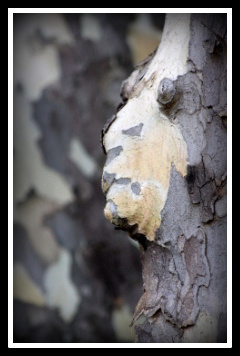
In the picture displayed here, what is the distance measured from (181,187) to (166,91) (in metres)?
0.12

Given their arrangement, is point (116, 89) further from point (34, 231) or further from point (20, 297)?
point (20, 297)

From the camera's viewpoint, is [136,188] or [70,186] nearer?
[136,188]

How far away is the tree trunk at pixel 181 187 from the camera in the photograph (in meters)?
0.65

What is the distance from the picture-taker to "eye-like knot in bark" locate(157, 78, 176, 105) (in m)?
0.67

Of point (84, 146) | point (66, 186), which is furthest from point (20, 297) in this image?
point (84, 146)

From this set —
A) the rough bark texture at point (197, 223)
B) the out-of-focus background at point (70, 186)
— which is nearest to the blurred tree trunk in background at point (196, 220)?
the rough bark texture at point (197, 223)

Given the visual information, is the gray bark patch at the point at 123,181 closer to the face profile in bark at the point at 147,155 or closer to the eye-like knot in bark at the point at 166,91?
the face profile in bark at the point at 147,155

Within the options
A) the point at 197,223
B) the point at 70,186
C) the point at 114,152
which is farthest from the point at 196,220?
the point at 70,186

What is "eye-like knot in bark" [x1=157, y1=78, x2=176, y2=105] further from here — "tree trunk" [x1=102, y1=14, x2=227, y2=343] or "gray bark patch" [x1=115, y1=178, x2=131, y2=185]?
"gray bark patch" [x1=115, y1=178, x2=131, y2=185]

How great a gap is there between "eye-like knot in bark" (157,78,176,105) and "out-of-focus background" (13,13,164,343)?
69 centimetres

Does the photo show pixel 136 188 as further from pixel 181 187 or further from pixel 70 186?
pixel 70 186

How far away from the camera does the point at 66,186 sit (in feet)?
4.62

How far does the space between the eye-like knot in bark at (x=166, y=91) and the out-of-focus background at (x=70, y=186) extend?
0.69 meters

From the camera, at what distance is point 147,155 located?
684 millimetres
